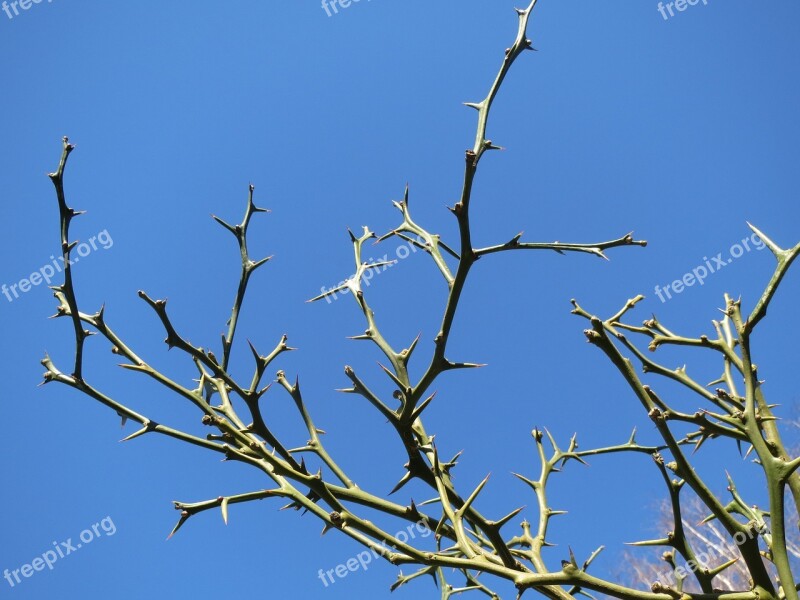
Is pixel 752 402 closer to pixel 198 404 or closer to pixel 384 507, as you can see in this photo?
pixel 384 507

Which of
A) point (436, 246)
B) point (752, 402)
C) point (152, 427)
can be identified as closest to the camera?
point (752, 402)

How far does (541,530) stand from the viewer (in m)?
1.92

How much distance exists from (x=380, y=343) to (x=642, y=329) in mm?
887

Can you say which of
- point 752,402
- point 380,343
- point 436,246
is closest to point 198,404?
point 380,343

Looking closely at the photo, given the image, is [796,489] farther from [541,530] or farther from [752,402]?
[541,530]

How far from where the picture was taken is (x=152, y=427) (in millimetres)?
1894

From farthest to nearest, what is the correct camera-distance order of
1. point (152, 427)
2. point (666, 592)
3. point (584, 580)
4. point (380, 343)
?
point (380, 343)
point (152, 427)
point (666, 592)
point (584, 580)

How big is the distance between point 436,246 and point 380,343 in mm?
438

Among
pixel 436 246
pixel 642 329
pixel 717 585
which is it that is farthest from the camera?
pixel 717 585

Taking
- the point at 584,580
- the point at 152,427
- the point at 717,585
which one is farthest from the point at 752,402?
the point at 717,585

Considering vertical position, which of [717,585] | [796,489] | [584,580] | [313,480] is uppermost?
[313,480]

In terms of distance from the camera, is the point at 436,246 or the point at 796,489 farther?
the point at 436,246

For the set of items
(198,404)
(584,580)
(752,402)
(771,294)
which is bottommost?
(584,580)

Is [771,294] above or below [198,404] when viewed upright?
below
